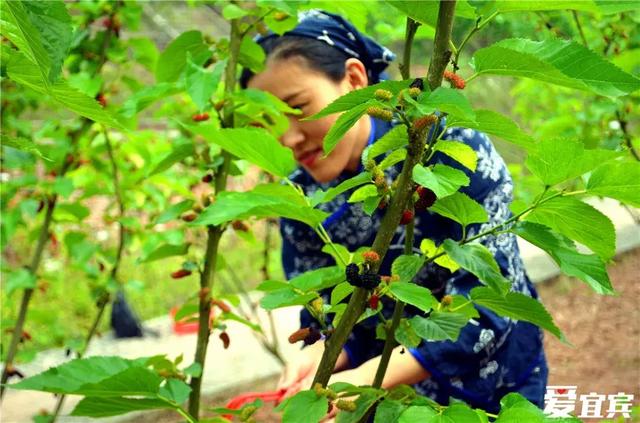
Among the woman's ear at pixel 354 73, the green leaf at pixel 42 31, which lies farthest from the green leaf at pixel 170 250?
the green leaf at pixel 42 31

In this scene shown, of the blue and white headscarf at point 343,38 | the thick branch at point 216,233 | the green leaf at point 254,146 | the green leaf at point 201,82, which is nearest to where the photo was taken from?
the green leaf at point 254,146

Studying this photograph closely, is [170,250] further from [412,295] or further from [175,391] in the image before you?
[412,295]

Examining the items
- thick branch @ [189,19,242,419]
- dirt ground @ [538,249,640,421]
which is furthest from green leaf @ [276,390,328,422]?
dirt ground @ [538,249,640,421]

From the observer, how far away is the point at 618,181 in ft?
2.55

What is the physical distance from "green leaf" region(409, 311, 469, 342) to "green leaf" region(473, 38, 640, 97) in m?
0.26

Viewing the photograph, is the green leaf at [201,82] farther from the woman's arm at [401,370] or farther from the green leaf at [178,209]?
the woman's arm at [401,370]

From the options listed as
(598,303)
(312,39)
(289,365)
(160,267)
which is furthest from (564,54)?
(160,267)

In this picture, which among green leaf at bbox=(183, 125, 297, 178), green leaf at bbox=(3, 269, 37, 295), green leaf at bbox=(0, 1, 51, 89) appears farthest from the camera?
green leaf at bbox=(3, 269, 37, 295)

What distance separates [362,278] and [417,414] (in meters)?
0.13

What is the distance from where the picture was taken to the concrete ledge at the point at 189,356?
3033mm

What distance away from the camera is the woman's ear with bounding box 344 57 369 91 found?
5.30ft

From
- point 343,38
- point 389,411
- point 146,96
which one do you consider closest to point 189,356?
point 343,38

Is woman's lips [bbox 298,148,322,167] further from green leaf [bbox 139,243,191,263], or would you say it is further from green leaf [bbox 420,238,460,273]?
green leaf [bbox 420,238,460,273]

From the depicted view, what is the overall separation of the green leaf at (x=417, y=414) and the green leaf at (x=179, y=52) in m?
0.77
